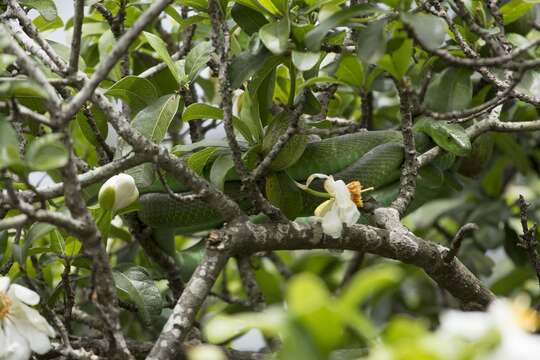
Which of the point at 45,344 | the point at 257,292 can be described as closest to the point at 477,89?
Result: the point at 257,292

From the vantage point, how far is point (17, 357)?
4.93 ft

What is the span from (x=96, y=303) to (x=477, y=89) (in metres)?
1.81

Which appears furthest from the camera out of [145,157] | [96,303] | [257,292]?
[257,292]

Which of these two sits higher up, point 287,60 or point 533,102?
point 287,60

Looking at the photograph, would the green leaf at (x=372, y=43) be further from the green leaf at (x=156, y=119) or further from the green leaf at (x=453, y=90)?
the green leaf at (x=453, y=90)

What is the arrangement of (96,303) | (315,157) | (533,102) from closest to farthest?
1. (96,303)
2. (533,102)
3. (315,157)

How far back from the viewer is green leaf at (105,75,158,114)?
6.39 ft

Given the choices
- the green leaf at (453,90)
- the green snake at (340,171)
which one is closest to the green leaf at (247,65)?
the green snake at (340,171)

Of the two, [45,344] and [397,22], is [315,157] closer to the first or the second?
[397,22]

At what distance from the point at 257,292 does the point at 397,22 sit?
50.4 inches

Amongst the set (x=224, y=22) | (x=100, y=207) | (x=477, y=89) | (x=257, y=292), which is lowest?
(x=257, y=292)

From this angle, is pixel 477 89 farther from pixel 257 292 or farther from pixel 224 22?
pixel 224 22

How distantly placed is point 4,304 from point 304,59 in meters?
0.71

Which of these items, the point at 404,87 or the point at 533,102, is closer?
the point at 404,87
